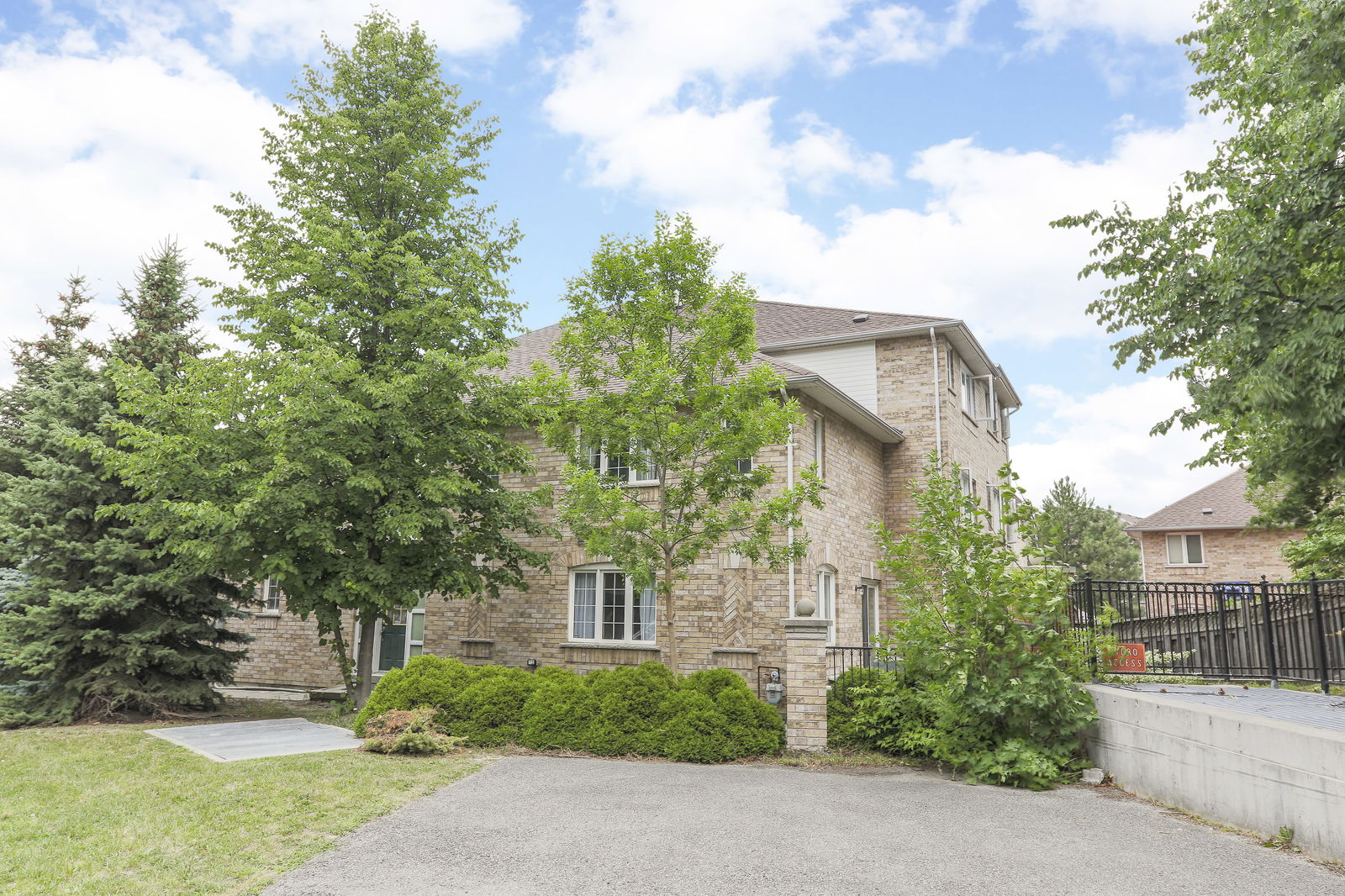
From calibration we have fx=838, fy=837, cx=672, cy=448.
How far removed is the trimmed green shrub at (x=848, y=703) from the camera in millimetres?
10594

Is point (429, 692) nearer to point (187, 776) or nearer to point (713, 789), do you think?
point (187, 776)

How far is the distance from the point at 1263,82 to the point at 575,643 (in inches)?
515

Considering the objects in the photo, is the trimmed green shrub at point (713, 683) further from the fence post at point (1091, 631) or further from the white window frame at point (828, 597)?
the white window frame at point (828, 597)

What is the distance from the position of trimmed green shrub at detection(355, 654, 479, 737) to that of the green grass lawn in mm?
1364

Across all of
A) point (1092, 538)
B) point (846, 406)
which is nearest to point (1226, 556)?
point (1092, 538)

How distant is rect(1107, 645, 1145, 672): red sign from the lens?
10.3m

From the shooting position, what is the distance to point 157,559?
13609 mm

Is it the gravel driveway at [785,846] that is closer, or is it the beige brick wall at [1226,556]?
the gravel driveway at [785,846]

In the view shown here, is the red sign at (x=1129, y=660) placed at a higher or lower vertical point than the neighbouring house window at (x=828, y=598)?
lower

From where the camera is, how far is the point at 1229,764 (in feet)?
22.6

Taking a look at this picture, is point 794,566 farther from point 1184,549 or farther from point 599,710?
point 1184,549

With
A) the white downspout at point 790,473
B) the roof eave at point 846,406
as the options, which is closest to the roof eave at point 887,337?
the roof eave at point 846,406

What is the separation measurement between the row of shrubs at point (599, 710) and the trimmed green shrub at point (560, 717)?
11 millimetres

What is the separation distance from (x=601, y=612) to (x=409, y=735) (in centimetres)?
582
